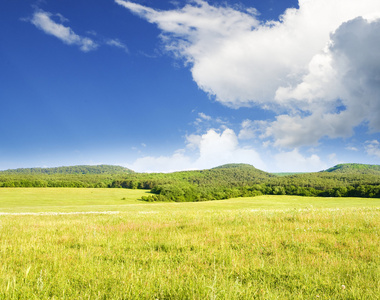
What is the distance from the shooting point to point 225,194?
13188 centimetres

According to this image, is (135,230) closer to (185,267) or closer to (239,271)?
(185,267)

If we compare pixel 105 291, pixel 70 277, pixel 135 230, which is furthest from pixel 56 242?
pixel 105 291

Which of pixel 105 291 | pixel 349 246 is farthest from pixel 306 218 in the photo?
pixel 105 291

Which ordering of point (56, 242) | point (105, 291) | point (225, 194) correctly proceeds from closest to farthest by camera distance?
point (105, 291)
point (56, 242)
point (225, 194)

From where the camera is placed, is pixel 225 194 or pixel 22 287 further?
pixel 225 194

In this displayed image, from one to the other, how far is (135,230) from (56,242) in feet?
9.77

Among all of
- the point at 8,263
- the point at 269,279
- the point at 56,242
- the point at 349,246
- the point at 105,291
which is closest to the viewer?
the point at 105,291

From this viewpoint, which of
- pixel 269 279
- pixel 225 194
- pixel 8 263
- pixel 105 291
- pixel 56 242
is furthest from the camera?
pixel 225 194

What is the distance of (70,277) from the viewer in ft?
14.6

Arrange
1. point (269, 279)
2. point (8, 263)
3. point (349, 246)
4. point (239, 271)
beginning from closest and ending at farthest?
point (269, 279)
point (239, 271)
point (8, 263)
point (349, 246)

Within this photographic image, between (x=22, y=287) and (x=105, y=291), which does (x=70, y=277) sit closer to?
(x=22, y=287)

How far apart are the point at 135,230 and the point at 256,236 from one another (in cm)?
506

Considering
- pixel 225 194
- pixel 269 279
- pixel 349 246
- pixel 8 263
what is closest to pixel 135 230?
pixel 8 263

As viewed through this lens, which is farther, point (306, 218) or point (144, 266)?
point (306, 218)
